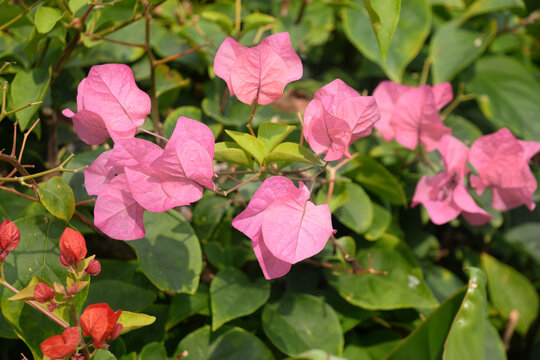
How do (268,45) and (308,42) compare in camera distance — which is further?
(308,42)

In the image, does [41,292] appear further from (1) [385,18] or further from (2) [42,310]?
(1) [385,18]

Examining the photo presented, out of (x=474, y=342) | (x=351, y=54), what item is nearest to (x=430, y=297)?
(x=474, y=342)

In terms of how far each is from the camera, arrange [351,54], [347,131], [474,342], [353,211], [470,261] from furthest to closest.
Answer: [351,54]
[470,261]
[353,211]
[474,342]
[347,131]

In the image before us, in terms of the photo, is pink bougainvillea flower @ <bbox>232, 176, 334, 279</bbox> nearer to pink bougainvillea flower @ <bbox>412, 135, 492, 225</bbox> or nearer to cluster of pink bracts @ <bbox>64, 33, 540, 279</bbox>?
cluster of pink bracts @ <bbox>64, 33, 540, 279</bbox>

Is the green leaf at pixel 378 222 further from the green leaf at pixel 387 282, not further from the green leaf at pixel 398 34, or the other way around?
the green leaf at pixel 398 34

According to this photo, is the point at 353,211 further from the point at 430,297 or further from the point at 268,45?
the point at 268,45
